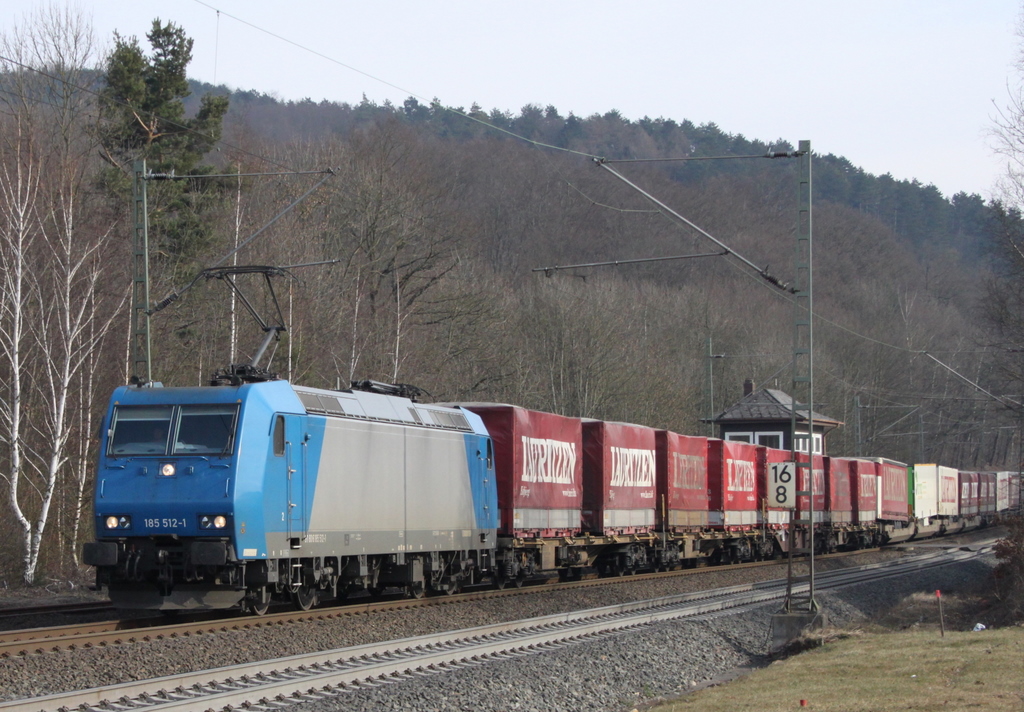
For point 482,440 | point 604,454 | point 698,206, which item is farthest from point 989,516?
point 482,440

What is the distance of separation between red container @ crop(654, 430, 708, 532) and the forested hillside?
4.81 m

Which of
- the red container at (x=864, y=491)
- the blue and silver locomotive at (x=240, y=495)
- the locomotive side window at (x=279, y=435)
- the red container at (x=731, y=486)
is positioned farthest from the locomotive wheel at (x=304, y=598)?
the red container at (x=864, y=491)

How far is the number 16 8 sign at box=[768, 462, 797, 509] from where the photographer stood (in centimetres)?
1864

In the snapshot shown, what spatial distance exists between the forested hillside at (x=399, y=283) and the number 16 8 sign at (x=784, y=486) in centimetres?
535

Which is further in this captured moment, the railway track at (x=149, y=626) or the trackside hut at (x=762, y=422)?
the trackside hut at (x=762, y=422)

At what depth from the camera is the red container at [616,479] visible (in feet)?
81.8

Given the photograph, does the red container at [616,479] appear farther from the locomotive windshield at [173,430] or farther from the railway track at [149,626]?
the locomotive windshield at [173,430]

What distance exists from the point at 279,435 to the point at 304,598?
9.69ft

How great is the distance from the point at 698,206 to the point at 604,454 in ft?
202

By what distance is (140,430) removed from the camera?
15.3 metres

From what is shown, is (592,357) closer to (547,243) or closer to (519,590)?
(547,243)

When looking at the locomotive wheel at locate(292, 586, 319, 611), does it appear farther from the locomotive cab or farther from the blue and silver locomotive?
the locomotive cab

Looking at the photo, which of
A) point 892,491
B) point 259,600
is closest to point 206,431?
point 259,600

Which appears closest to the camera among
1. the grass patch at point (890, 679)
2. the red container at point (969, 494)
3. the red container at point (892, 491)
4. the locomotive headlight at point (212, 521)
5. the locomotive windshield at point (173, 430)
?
the grass patch at point (890, 679)
